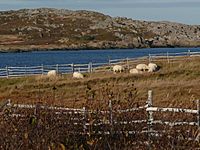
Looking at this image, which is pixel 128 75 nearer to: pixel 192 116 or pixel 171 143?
pixel 192 116

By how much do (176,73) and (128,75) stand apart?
3365 millimetres

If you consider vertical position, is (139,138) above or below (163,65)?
above

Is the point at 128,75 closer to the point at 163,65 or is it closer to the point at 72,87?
the point at 72,87

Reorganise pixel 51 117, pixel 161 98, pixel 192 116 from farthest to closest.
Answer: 1. pixel 161 98
2. pixel 192 116
3. pixel 51 117

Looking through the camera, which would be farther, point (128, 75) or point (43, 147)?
point (128, 75)

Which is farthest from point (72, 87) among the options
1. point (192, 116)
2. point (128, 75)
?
point (192, 116)

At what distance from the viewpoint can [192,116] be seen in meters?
12.3

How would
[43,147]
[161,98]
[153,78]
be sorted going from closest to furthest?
[43,147] → [161,98] → [153,78]

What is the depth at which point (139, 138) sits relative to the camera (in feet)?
30.7

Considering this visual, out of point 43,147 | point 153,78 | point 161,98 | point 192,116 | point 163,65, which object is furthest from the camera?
point 163,65

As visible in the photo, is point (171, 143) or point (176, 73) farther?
point (176, 73)

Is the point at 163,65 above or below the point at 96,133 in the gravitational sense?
below

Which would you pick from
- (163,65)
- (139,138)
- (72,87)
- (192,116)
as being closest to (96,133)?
(139,138)

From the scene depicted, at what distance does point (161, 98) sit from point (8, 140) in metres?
22.4
